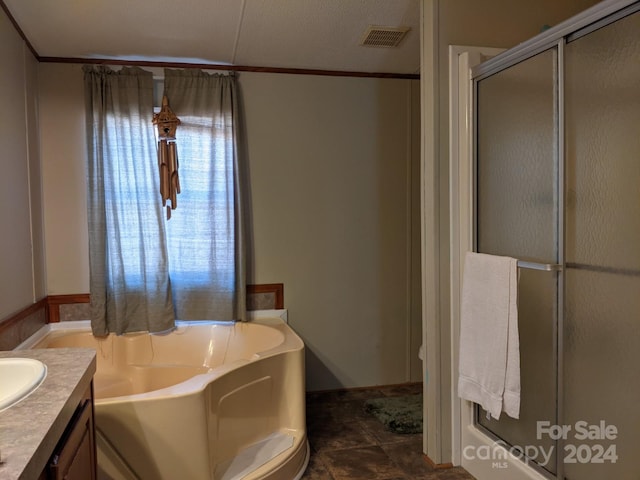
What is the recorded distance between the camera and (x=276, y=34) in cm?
255

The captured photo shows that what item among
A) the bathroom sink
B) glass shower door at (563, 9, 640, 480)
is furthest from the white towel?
the bathroom sink

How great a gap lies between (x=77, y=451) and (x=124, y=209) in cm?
184

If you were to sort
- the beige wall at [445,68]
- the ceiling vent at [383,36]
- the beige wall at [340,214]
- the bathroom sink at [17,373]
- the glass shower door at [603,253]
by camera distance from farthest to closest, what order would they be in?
the beige wall at [340,214] → the ceiling vent at [383,36] → the beige wall at [445,68] → the glass shower door at [603,253] → the bathroom sink at [17,373]

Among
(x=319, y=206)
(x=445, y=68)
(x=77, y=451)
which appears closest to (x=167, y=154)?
(x=319, y=206)

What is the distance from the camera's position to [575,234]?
1.66 m

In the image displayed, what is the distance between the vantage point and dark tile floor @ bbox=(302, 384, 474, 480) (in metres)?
2.18

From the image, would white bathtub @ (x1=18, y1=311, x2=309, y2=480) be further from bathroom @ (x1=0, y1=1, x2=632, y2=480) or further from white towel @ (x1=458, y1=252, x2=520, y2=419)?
white towel @ (x1=458, y1=252, x2=520, y2=419)

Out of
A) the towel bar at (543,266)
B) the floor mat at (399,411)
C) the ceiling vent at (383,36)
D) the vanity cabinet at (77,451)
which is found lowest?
the floor mat at (399,411)

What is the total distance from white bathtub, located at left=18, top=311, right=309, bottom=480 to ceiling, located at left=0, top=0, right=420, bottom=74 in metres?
1.68

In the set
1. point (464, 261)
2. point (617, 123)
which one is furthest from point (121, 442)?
point (617, 123)

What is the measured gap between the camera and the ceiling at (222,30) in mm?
2230

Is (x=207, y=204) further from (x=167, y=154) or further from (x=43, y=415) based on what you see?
(x=43, y=415)

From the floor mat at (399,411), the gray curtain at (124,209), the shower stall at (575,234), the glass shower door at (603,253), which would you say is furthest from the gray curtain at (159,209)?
the glass shower door at (603,253)

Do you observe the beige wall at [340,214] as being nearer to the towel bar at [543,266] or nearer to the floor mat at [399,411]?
the floor mat at [399,411]
